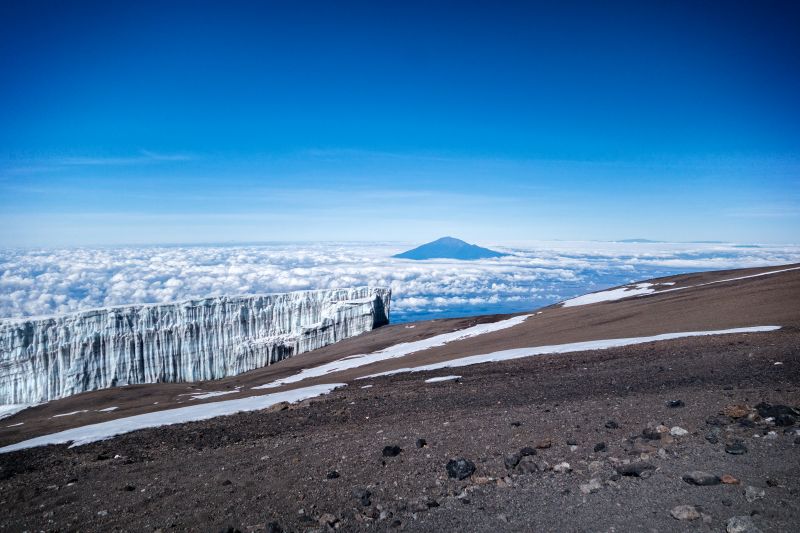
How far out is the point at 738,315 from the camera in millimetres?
25281

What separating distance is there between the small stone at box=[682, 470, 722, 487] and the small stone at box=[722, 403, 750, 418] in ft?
10.7

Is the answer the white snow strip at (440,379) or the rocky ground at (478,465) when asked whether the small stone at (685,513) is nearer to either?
the rocky ground at (478,465)

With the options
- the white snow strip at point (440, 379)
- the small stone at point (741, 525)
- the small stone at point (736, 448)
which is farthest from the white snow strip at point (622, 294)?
the small stone at point (741, 525)

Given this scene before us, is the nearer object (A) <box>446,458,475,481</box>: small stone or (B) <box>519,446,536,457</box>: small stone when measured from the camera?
(A) <box>446,458,475,481</box>: small stone

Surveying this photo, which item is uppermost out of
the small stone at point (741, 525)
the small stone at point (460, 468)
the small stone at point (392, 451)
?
the small stone at point (741, 525)

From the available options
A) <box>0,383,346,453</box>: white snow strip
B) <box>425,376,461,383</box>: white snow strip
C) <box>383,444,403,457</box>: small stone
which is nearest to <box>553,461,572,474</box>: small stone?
<box>383,444,403,457</box>: small stone

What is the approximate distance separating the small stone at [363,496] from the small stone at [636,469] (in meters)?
3.98

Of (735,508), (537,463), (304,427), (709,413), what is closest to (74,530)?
(304,427)

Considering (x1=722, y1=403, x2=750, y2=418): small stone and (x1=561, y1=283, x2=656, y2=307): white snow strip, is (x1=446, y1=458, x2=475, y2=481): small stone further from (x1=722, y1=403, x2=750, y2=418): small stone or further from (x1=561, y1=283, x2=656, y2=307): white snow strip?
(x1=561, y1=283, x2=656, y2=307): white snow strip

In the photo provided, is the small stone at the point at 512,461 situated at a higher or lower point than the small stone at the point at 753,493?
lower

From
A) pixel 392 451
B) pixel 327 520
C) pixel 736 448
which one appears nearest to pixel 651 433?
pixel 736 448

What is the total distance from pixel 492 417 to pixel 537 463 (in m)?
3.51

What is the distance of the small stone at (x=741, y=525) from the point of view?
5.52 metres

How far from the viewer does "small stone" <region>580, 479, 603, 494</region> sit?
7.09 metres
